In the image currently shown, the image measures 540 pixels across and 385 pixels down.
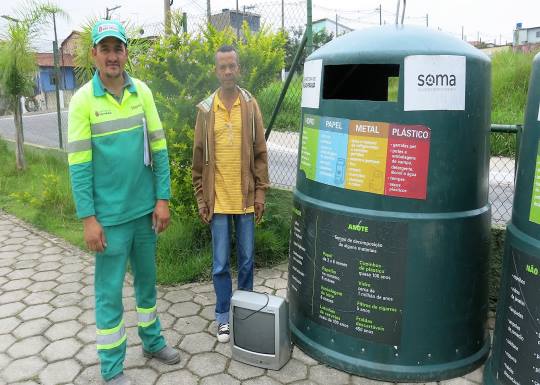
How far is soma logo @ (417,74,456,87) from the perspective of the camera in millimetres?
2434

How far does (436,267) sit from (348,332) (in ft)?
2.02

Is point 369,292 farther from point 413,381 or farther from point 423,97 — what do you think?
point 423,97

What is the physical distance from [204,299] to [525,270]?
2.37 m

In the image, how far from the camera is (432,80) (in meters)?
2.44

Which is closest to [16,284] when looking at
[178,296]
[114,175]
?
[178,296]

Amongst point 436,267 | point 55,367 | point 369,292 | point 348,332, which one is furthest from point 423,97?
point 55,367

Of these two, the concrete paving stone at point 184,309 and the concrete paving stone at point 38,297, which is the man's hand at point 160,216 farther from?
the concrete paving stone at point 38,297

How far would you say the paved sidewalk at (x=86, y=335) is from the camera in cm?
284

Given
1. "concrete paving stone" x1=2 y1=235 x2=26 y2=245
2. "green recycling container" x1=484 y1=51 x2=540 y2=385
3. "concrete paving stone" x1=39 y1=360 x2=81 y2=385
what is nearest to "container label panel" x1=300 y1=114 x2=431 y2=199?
"green recycling container" x1=484 y1=51 x2=540 y2=385

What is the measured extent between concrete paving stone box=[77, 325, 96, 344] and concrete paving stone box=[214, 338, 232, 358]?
83 centimetres

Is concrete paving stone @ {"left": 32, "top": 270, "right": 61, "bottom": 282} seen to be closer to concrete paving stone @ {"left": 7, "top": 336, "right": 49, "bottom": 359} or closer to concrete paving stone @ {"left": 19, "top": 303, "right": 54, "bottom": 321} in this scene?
concrete paving stone @ {"left": 19, "top": 303, "right": 54, "bottom": 321}

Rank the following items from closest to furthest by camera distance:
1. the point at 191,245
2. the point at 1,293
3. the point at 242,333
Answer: the point at 242,333 → the point at 1,293 → the point at 191,245

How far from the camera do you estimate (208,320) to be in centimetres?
353

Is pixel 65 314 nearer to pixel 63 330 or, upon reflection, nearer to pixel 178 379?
pixel 63 330
